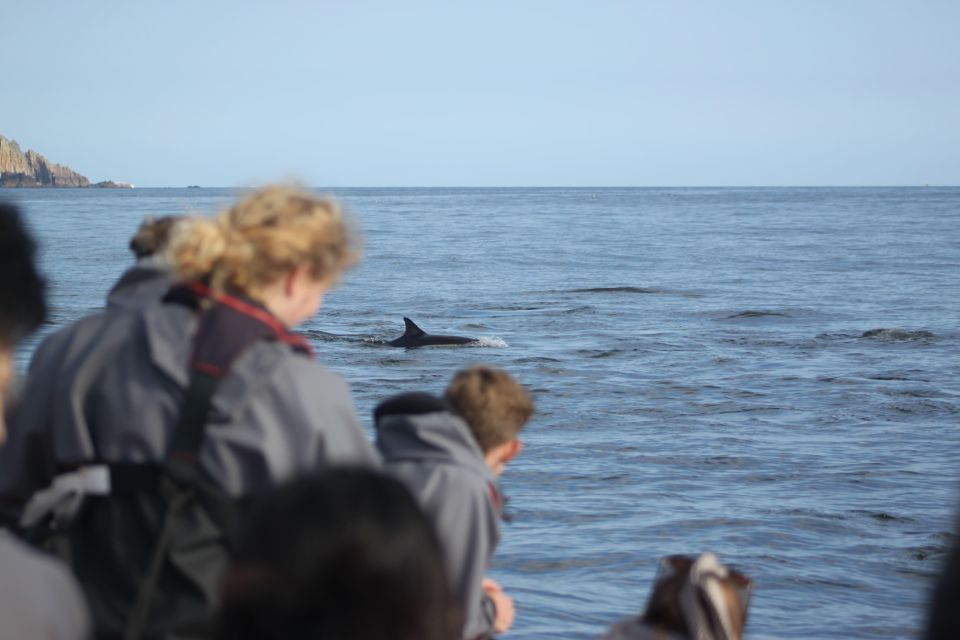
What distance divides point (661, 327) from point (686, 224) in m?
53.2

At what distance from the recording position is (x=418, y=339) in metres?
20.2

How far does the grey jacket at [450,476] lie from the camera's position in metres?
3.50

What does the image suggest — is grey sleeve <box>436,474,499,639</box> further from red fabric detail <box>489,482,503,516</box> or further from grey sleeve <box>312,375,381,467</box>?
grey sleeve <box>312,375,381,467</box>

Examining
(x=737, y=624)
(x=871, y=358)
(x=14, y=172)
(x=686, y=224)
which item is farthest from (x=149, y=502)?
(x=14, y=172)

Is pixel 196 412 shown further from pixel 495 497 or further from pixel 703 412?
pixel 703 412

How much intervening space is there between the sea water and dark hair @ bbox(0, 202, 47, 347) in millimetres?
517

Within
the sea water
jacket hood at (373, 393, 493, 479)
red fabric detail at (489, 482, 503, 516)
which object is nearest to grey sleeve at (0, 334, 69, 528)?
the sea water

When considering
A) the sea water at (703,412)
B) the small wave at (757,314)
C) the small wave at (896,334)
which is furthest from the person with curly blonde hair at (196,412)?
the small wave at (757,314)

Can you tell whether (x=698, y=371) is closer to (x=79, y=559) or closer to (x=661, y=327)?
(x=661, y=327)

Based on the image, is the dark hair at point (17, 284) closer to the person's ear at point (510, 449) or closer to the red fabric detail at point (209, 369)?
the red fabric detail at point (209, 369)

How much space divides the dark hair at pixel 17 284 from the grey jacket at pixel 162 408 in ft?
0.60

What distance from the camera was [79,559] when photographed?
2.73 meters

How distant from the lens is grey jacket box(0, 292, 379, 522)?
2.62m

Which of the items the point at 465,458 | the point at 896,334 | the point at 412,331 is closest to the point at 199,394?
the point at 465,458
